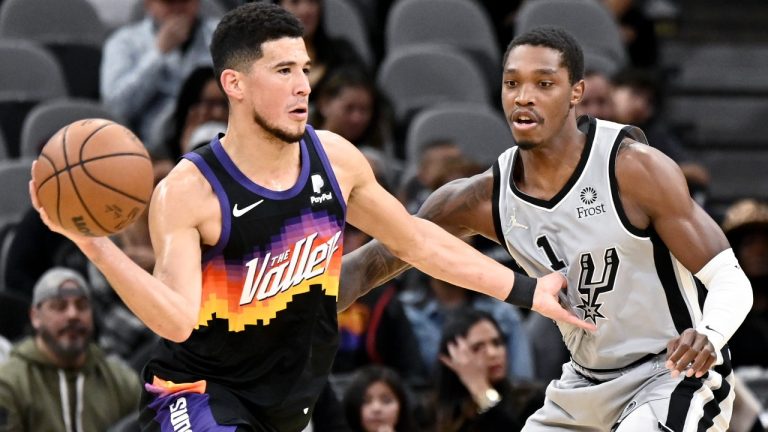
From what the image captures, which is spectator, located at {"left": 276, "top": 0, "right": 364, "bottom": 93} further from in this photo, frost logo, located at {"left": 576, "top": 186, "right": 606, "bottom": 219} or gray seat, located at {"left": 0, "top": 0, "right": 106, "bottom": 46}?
frost logo, located at {"left": 576, "top": 186, "right": 606, "bottom": 219}

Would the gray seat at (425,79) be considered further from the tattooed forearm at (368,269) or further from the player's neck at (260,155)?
the player's neck at (260,155)

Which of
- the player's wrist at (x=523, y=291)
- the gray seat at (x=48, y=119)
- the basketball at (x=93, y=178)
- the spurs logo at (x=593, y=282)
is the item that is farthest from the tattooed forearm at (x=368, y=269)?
the gray seat at (x=48, y=119)

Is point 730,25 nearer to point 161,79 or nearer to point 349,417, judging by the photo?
point 161,79

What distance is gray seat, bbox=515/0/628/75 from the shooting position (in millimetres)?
12133

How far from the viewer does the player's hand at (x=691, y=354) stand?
5.30 m

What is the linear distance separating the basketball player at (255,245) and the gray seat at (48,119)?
15.3 ft

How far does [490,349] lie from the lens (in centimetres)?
834

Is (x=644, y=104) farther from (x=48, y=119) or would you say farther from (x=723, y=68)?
(x=48, y=119)

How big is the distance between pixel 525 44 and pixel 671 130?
6804 millimetres

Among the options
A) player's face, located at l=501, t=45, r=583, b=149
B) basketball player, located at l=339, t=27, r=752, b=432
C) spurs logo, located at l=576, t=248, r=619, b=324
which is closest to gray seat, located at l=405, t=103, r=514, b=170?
basketball player, located at l=339, t=27, r=752, b=432

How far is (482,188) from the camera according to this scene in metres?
6.23

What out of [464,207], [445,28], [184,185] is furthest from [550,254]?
[445,28]

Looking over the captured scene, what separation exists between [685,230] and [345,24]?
6637 mm

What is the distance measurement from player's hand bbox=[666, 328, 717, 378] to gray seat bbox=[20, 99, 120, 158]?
18.2ft
